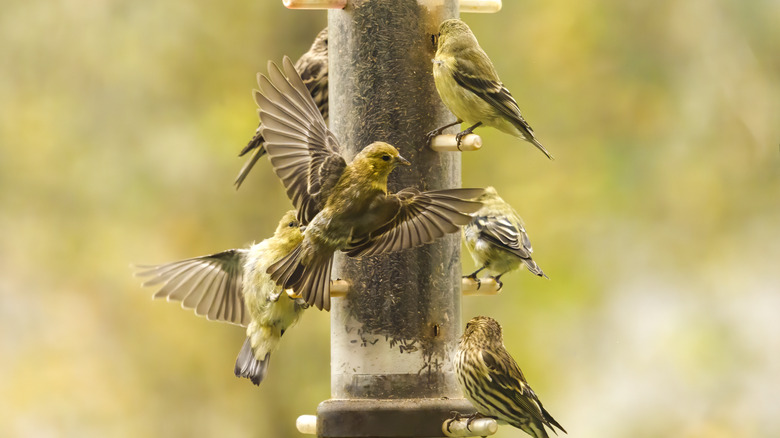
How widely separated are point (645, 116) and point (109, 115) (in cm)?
596

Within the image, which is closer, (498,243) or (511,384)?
(511,384)

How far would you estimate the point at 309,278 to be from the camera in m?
6.07

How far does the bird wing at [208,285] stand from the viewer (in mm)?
7102

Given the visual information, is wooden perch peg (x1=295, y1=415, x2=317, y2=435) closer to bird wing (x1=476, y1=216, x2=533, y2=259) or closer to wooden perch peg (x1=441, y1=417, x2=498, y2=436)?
wooden perch peg (x1=441, y1=417, x2=498, y2=436)

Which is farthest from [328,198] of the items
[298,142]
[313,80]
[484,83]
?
[313,80]

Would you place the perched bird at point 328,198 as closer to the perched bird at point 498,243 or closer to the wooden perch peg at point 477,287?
the wooden perch peg at point 477,287

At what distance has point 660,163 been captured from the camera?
12328 mm

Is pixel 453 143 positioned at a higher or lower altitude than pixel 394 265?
higher

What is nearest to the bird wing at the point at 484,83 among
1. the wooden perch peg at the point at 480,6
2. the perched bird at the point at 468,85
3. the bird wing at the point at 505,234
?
the perched bird at the point at 468,85

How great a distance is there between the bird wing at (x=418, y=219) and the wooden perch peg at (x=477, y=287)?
48.6 inches

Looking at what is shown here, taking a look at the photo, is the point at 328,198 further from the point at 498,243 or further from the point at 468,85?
the point at 498,243

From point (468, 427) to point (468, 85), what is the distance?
1.92m

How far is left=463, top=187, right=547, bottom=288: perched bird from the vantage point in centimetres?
Result: 781

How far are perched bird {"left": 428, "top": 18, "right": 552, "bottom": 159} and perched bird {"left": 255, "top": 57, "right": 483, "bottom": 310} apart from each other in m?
0.61
